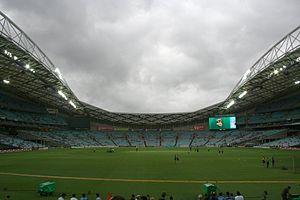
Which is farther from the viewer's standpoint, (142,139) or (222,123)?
(142,139)

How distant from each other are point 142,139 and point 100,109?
25.3 m

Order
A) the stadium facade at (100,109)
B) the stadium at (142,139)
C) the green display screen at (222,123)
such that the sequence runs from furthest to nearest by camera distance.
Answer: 1. the green display screen at (222,123)
2. the stadium facade at (100,109)
3. the stadium at (142,139)

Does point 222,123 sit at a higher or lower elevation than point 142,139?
higher

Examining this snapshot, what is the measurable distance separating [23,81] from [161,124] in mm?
76721

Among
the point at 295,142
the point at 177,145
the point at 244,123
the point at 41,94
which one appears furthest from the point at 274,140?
the point at 41,94

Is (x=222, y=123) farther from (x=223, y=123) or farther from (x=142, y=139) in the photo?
(x=142, y=139)

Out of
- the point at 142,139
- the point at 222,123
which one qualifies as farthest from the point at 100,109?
the point at 222,123

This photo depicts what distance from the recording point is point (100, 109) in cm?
11594

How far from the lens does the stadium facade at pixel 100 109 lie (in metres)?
54.6

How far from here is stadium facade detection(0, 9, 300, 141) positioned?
54625 mm

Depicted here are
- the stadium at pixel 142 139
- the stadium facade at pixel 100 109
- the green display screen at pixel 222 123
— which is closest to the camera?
the stadium at pixel 142 139

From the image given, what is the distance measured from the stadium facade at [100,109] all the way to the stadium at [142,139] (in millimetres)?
340

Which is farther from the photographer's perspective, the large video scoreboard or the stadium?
the large video scoreboard

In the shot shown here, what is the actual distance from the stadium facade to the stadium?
340 millimetres
